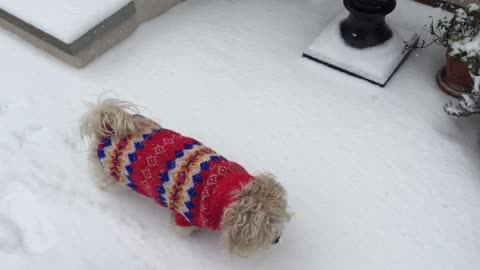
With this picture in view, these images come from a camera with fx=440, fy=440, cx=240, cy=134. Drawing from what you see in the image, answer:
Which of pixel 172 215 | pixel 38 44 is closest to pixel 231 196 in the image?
pixel 172 215

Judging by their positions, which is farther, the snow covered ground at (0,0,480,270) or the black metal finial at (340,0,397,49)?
the black metal finial at (340,0,397,49)

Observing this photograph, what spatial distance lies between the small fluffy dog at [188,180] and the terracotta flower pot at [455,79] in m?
1.52

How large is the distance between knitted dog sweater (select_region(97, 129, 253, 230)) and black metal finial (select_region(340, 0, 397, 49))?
147cm

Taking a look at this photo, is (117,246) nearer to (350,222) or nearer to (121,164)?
(121,164)

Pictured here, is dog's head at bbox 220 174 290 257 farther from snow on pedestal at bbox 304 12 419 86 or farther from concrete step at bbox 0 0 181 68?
concrete step at bbox 0 0 181 68

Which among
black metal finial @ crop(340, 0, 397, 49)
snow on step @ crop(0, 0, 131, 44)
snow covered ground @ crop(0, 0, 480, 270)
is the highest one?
snow on step @ crop(0, 0, 131, 44)

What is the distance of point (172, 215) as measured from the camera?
2064 millimetres

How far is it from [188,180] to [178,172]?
2.3 inches

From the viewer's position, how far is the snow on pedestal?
281cm

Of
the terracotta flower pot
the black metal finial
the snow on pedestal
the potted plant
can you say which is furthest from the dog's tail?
the terracotta flower pot

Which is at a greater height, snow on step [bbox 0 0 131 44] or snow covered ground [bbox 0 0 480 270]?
snow on step [bbox 0 0 131 44]

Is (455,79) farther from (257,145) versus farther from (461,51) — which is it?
(257,145)

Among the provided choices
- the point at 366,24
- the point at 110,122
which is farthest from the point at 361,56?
the point at 110,122

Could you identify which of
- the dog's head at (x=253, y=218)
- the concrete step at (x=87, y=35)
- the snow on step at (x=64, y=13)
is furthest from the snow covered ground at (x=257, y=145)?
the dog's head at (x=253, y=218)
